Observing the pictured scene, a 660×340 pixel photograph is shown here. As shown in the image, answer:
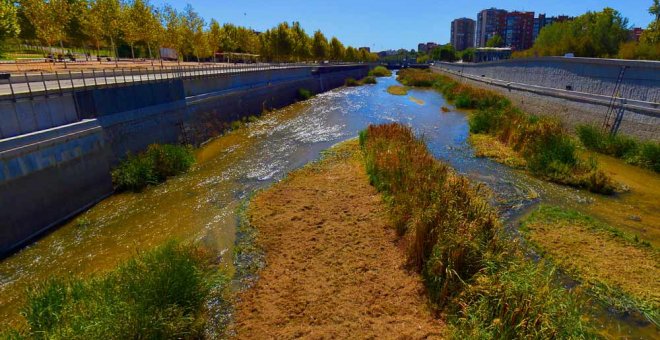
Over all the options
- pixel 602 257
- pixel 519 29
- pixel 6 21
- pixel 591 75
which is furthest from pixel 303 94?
pixel 519 29

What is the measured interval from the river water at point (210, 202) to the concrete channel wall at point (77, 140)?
2.95 feet

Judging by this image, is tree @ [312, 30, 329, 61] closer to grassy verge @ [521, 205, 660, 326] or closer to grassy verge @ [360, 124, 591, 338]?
grassy verge @ [360, 124, 591, 338]

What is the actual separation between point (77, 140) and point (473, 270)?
55.4 ft

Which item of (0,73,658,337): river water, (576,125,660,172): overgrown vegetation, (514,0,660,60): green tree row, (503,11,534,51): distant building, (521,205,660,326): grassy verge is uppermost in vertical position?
(503,11,534,51): distant building

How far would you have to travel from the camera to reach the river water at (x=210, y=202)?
36.5 ft

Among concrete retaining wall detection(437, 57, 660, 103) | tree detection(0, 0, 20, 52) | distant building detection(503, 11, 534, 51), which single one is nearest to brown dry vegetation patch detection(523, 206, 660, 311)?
concrete retaining wall detection(437, 57, 660, 103)

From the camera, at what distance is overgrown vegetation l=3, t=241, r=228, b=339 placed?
655 centimetres

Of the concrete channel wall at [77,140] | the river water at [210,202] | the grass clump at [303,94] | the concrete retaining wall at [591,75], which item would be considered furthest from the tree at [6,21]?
the concrete retaining wall at [591,75]

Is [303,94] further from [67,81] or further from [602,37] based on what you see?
[602,37]

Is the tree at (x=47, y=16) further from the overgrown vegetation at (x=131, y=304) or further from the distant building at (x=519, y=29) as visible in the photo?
the distant building at (x=519, y=29)

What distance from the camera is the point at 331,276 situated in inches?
387

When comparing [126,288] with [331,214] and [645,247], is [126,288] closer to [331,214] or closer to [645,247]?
[331,214]

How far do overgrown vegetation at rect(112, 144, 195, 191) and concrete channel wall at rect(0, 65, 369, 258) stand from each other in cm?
53

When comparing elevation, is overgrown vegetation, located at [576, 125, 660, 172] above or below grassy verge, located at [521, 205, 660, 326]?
Answer: above
